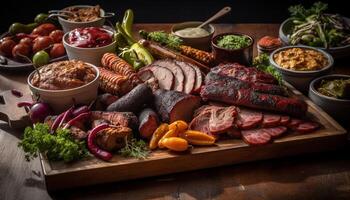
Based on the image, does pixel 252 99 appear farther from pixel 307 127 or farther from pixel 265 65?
pixel 265 65

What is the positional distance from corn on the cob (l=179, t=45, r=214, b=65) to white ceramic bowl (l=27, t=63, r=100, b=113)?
878 mm

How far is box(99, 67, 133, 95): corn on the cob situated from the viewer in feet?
9.95

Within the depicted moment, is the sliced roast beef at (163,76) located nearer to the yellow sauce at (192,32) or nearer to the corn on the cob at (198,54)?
the corn on the cob at (198,54)

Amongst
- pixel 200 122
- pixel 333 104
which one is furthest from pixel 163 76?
pixel 333 104

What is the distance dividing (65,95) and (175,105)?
70 cm

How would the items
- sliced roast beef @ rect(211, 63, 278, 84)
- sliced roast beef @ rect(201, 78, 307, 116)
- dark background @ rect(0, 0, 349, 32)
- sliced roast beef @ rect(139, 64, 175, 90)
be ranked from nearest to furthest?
sliced roast beef @ rect(201, 78, 307, 116) < sliced roast beef @ rect(211, 63, 278, 84) < sliced roast beef @ rect(139, 64, 175, 90) < dark background @ rect(0, 0, 349, 32)

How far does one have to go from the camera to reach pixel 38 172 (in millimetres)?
2521

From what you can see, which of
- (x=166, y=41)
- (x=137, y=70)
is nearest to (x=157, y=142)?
(x=137, y=70)

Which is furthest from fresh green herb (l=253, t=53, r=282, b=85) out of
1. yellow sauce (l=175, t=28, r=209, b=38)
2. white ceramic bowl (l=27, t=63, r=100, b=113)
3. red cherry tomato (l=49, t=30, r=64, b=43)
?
red cherry tomato (l=49, t=30, r=64, b=43)

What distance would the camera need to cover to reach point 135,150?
96.8 inches

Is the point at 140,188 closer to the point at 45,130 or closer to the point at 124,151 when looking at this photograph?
the point at 124,151

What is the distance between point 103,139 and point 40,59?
1376mm

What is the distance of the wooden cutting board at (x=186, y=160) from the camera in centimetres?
235

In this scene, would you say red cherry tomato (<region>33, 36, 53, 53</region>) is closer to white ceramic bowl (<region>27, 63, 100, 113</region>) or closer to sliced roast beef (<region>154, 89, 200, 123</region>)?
white ceramic bowl (<region>27, 63, 100, 113</region>)
